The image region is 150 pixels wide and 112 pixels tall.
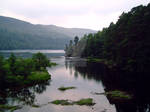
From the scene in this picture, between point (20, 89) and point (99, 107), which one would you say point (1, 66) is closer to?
point (20, 89)

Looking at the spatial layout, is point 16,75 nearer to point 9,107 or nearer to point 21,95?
point 21,95

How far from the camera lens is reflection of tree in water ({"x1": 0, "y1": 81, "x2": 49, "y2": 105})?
4601 centimetres

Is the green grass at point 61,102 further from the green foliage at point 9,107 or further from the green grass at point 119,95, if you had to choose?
the green grass at point 119,95

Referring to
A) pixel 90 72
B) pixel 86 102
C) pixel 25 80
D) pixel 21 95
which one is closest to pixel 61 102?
pixel 86 102

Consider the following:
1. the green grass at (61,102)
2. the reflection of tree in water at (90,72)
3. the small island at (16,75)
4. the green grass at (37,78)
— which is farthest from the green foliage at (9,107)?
the reflection of tree in water at (90,72)

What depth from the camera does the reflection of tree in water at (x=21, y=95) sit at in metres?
46.0

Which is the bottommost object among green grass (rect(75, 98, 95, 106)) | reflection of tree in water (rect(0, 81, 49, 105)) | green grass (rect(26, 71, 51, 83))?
reflection of tree in water (rect(0, 81, 49, 105))

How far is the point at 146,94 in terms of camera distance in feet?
159

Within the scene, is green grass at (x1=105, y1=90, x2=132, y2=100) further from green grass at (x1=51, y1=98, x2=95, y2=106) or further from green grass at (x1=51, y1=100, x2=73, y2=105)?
green grass at (x1=51, y1=100, x2=73, y2=105)

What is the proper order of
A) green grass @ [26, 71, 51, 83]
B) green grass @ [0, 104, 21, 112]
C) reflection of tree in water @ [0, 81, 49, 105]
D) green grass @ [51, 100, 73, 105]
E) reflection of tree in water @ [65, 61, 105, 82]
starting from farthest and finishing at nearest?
reflection of tree in water @ [65, 61, 105, 82] → green grass @ [26, 71, 51, 83] → reflection of tree in water @ [0, 81, 49, 105] → green grass @ [51, 100, 73, 105] → green grass @ [0, 104, 21, 112]

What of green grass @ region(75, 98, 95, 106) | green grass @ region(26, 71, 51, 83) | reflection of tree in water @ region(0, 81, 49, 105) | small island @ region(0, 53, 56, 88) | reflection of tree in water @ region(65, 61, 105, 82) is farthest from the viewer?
reflection of tree in water @ region(65, 61, 105, 82)

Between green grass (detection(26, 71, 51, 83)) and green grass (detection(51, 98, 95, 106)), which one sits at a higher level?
green grass (detection(26, 71, 51, 83))

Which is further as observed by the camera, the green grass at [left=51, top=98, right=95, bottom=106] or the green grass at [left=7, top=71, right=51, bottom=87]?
the green grass at [left=7, top=71, right=51, bottom=87]

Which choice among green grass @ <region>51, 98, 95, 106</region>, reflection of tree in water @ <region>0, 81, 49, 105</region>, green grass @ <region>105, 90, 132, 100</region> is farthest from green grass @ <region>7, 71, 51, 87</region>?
green grass @ <region>105, 90, 132, 100</region>
